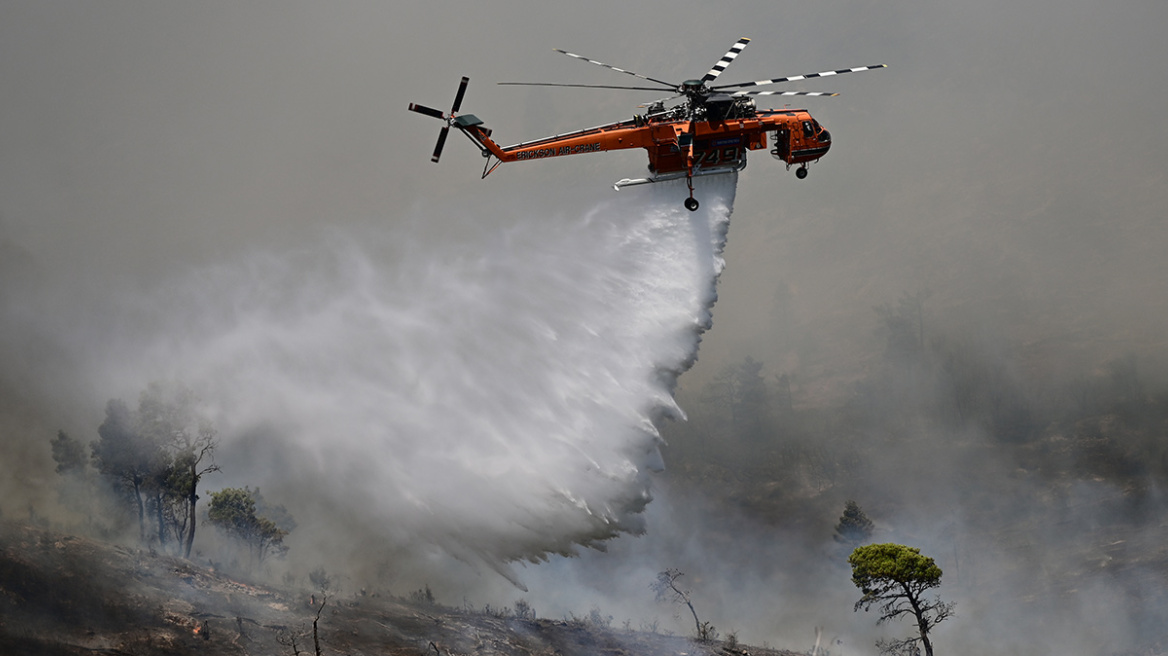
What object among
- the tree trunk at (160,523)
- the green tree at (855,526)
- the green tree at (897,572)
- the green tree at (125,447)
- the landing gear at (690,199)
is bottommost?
the tree trunk at (160,523)

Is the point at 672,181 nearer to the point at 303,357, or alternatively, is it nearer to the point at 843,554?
the point at 303,357

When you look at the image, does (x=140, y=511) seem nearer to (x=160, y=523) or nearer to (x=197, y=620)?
(x=160, y=523)

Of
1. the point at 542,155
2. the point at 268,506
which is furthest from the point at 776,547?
the point at 542,155

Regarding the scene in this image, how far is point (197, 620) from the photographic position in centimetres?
4362

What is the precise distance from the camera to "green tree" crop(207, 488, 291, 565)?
6525cm

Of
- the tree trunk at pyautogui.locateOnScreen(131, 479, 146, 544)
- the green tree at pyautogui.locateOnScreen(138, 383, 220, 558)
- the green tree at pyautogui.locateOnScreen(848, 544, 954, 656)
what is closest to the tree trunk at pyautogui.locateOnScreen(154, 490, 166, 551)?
the green tree at pyautogui.locateOnScreen(138, 383, 220, 558)

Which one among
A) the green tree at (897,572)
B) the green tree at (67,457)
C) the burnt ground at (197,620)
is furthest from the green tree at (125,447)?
the green tree at (897,572)

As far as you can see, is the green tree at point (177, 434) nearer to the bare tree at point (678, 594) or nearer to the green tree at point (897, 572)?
the bare tree at point (678, 594)

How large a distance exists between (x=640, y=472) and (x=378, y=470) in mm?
15070

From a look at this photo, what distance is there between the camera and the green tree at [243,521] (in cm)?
6525

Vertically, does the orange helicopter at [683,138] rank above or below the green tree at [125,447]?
above

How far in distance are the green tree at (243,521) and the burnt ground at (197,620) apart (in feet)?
50.9

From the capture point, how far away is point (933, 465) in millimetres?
135625

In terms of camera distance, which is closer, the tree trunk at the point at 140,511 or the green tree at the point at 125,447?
the green tree at the point at 125,447
